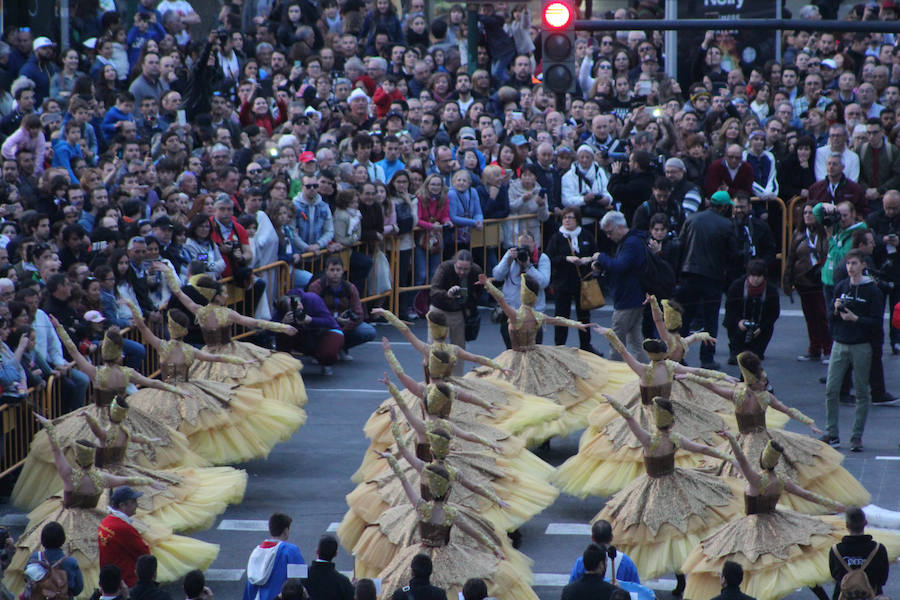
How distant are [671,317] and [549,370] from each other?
1391mm

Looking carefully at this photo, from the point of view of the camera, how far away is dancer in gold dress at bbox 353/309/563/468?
45.9 ft

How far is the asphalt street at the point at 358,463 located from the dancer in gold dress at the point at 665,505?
684 millimetres

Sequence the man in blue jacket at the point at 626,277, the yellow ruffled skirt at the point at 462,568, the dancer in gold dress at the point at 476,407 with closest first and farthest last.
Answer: the yellow ruffled skirt at the point at 462,568, the dancer in gold dress at the point at 476,407, the man in blue jacket at the point at 626,277

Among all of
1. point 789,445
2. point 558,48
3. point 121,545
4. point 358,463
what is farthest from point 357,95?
point 121,545

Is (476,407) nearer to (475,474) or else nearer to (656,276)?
(475,474)

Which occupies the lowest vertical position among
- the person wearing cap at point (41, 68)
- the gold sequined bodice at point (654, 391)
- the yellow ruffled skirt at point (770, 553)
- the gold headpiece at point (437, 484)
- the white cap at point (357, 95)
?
the yellow ruffled skirt at point (770, 553)

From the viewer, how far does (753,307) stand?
17.6 metres

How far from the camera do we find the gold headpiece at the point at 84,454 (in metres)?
11.8

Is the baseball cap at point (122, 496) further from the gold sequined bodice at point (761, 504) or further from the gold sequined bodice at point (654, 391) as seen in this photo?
the gold sequined bodice at point (654, 391)

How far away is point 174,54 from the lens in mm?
22344

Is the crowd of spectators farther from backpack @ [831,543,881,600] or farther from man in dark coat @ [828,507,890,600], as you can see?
backpack @ [831,543,881,600]

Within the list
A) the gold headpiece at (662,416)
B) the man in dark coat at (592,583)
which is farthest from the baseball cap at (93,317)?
the man in dark coat at (592,583)

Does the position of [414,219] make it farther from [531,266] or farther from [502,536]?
[502,536]

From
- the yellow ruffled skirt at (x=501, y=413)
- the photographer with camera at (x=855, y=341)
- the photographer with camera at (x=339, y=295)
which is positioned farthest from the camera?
the photographer with camera at (x=339, y=295)
